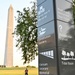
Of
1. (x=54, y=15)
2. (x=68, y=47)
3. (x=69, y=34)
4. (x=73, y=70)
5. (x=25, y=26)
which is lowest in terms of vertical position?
(x=73, y=70)

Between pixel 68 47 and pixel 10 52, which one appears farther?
pixel 10 52

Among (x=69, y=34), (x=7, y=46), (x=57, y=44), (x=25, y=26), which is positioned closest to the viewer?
(x=57, y=44)

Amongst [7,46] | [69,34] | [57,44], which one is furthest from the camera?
[7,46]

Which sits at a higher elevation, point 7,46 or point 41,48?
point 7,46

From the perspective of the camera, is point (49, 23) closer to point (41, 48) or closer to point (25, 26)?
point (41, 48)

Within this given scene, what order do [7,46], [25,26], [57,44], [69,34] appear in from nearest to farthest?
[57,44] → [69,34] → [25,26] → [7,46]

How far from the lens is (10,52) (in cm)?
6862

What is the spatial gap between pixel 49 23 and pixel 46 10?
682mm

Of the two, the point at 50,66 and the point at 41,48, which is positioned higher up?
the point at 41,48

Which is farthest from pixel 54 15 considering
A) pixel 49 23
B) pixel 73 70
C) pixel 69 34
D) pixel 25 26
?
pixel 25 26

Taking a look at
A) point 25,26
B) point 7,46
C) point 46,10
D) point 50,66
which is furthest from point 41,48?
Result: point 7,46

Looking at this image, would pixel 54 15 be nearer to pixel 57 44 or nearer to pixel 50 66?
pixel 57 44

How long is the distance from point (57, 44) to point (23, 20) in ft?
63.2

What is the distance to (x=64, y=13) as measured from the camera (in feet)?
29.5
